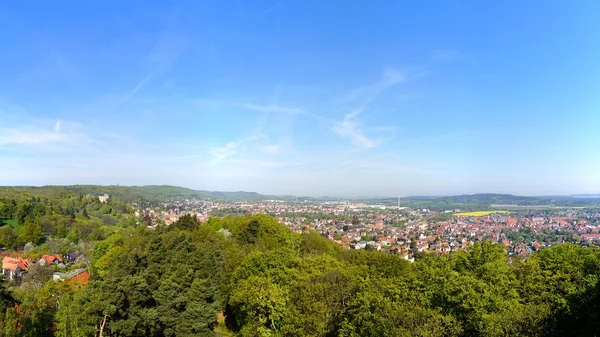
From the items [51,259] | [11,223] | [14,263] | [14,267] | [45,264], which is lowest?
[51,259]

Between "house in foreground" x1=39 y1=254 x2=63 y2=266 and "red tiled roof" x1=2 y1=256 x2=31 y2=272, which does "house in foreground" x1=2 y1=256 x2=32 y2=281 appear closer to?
"red tiled roof" x1=2 y1=256 x2=31 y2=272

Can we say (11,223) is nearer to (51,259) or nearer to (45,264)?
(51,259)

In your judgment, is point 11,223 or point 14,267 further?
point 11,223

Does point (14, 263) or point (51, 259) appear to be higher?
point (14, 263)

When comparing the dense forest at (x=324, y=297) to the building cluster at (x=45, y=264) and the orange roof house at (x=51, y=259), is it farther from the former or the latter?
the orange roof house at (x=51, y=259)

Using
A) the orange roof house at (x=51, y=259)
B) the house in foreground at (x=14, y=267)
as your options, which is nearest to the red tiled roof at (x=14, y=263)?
the house in foreground at (x=14, y=267)

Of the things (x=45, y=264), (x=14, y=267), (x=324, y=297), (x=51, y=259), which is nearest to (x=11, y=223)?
(x=51, y=259)
